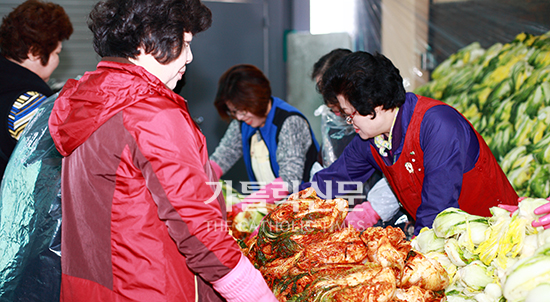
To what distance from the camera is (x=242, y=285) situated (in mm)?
978

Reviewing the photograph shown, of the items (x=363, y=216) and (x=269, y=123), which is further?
(x=269, y=123)

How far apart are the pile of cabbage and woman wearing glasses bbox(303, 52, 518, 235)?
26 centimetres

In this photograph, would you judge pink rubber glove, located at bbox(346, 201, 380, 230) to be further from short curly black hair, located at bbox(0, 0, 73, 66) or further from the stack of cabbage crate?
short curly black hair, located at bbox(0, 0, 73, 66)

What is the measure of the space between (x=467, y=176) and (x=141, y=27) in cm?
129

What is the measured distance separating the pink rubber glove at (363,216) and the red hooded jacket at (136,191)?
3.16ft

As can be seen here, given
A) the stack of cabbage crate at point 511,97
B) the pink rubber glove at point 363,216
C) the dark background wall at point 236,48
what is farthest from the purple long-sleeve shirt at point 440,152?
the dark background wall at point 236,48

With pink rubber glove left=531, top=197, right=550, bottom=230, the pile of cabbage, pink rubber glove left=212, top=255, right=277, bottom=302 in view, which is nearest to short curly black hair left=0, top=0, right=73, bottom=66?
pink rubber glove left=212, top=255, right=277, bottom=302

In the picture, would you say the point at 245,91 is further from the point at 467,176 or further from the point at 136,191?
the point at 136,191

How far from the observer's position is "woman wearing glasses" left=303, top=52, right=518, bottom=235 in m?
1.45

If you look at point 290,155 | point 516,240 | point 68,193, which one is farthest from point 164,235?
point 290,155

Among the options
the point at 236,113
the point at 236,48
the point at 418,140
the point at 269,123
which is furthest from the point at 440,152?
the point at 236,48

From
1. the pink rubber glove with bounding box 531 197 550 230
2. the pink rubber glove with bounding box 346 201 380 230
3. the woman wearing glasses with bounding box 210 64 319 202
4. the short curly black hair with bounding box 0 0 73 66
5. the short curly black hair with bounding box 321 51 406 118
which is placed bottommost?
the pink rubber glove with bounding box 346 201 380 230

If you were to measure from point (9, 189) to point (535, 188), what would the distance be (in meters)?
2.55

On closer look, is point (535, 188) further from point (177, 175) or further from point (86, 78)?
point (86, 78)
